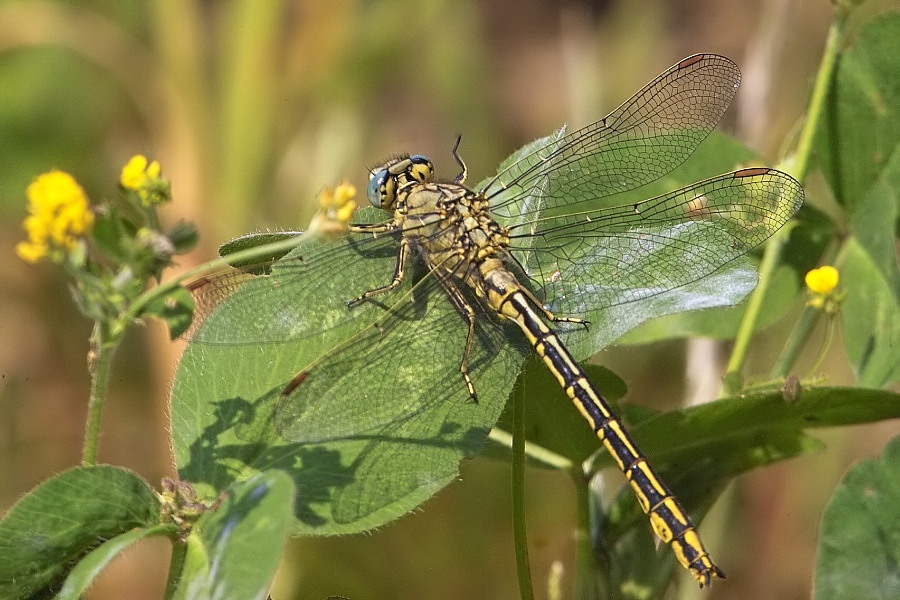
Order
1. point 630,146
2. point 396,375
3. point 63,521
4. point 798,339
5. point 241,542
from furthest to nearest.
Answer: point 630,146 → point 798,339 → point 396,375 → point 63,521 → point 241,542

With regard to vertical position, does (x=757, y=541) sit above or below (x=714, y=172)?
below

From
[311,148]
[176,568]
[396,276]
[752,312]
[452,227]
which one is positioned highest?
[311,148]

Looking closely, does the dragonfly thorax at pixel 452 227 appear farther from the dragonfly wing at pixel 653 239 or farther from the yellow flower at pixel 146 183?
the yellow flower at pixel 146 183

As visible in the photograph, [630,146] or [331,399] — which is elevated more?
[630,146]

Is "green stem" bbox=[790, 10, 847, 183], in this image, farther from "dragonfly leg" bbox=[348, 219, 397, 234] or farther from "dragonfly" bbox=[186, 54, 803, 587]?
"dragonfly leg" bbox=[348, 219, 397, 234]

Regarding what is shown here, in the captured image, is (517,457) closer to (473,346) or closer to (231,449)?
(473,346)

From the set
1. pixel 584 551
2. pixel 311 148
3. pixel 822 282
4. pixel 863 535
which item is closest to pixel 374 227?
pixel 584 551

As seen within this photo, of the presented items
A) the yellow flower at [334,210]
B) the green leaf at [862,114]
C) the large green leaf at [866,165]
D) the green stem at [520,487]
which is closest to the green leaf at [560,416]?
the green stem at [520,487]

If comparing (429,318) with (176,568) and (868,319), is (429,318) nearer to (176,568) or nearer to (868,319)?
(176,568)

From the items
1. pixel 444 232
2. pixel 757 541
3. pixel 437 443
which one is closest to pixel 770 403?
pixel 437 443
